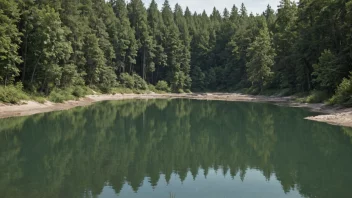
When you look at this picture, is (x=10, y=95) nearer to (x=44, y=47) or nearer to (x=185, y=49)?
(x=44, y=47)

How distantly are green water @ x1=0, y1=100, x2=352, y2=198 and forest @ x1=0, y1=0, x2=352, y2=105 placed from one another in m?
13.6

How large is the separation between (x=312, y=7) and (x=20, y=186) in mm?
49408

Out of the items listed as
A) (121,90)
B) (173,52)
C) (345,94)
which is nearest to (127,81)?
(121,90)

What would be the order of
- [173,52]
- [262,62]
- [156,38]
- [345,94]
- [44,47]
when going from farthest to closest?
[156,38]
[173,52]
[262,62]
[44,47]
[345,94]

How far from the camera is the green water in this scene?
12398mm

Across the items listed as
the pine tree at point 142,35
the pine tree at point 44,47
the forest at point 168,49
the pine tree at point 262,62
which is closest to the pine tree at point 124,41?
the forest at point 168,49

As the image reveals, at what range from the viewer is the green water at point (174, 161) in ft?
40.7

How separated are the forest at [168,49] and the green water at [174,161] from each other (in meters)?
13.6

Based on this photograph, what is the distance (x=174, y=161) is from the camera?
55.6ft

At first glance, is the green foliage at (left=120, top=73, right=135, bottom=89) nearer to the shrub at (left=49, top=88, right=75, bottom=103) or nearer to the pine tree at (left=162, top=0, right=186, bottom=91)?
the pine tree at (left=162, top=0, right=186, bottom=91)

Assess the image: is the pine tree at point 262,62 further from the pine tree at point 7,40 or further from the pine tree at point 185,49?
the pine tree at point 7,40

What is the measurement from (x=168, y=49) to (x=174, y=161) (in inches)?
3437

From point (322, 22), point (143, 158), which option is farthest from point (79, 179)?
point (322, 22)

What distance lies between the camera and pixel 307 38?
51.3m
